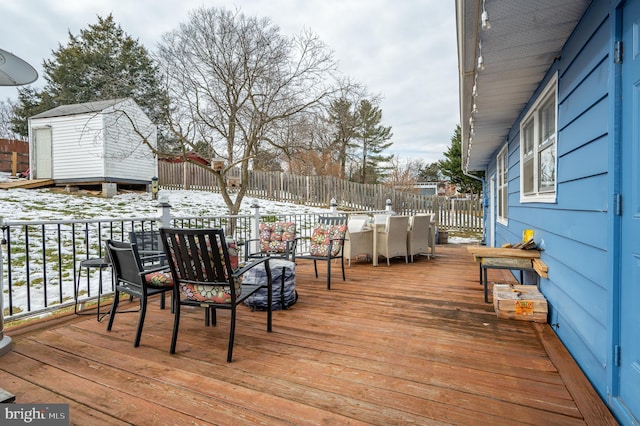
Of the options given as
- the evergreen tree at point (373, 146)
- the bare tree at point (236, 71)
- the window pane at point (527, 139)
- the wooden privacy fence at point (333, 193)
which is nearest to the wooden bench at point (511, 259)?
the window pane at point (527, 139)

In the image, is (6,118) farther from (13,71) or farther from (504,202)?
(504,202)

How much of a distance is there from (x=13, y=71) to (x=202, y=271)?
1.75 metres

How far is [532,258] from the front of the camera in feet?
10.3

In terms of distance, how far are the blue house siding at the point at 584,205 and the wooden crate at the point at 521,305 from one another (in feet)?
0.26

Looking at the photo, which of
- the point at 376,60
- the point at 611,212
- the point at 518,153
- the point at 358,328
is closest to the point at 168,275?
the point at 358,328

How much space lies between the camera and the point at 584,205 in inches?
80.2

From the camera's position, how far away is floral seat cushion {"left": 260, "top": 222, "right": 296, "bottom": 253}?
15.1 ft

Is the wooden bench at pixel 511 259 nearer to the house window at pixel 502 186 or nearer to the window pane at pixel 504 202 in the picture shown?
the house window at pixel 502 186

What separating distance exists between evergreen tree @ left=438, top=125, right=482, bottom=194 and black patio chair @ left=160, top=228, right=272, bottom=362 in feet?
62.3

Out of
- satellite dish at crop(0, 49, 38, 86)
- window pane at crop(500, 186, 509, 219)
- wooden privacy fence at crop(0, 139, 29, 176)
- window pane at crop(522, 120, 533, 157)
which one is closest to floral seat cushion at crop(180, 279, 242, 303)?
satellite dish at crop(0, 49, 38, 86)

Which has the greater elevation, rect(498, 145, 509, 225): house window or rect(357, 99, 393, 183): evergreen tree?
rect(357, 99, 393, 183): evergreen tree

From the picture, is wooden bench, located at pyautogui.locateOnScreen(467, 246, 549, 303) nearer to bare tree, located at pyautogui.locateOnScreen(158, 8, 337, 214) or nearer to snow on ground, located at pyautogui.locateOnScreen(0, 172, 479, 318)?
snow on ground, located at pyautogui.locateOnScreen(0, 172, 479, 318)

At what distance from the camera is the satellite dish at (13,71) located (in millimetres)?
2100

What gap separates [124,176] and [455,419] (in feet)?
48.2
